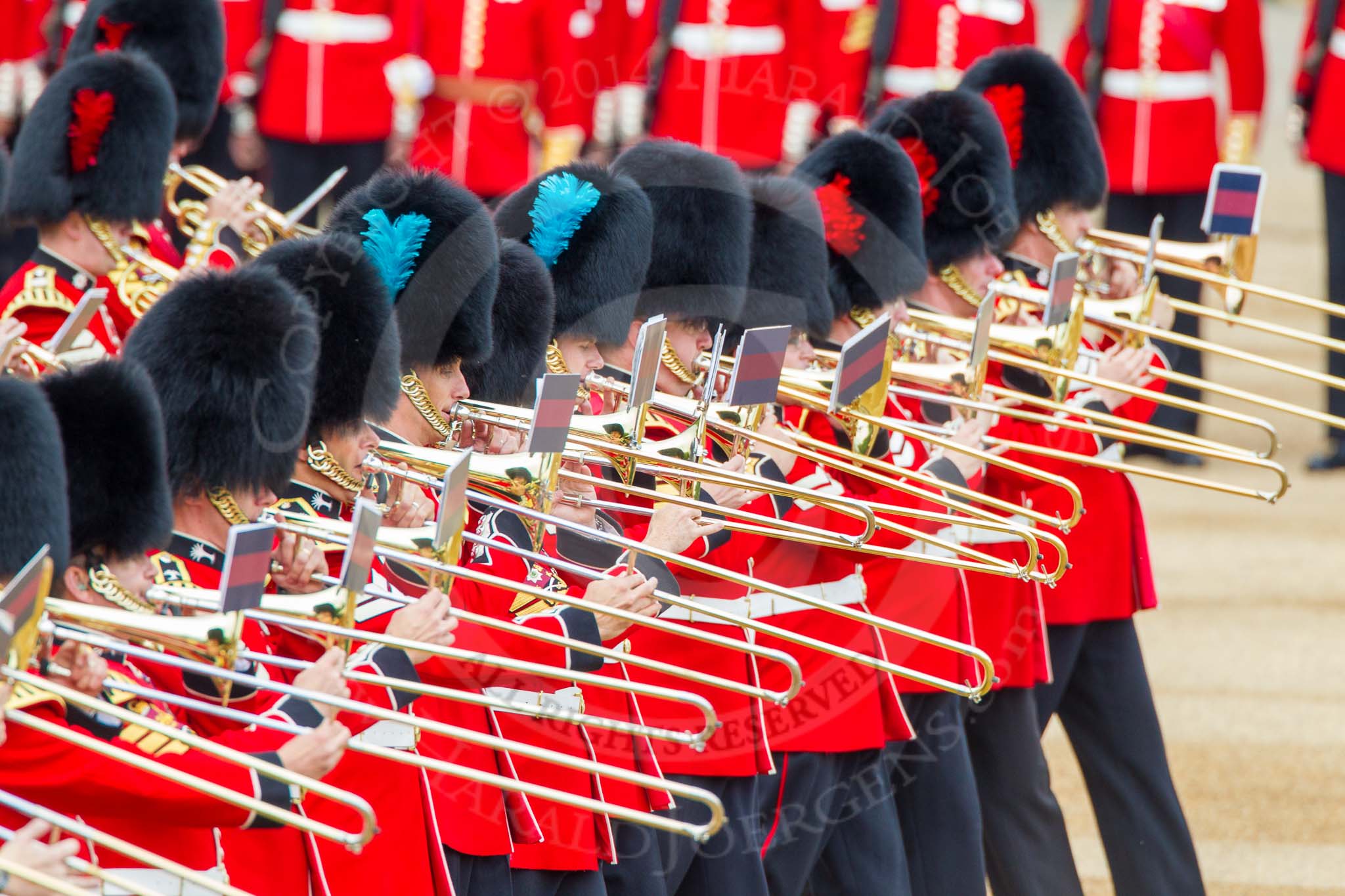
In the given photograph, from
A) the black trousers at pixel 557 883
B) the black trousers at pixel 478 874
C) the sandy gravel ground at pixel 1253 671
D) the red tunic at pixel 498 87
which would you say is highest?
the red tunic at pixel 498 87

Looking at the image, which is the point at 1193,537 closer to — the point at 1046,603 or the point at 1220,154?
the point at 1220,154

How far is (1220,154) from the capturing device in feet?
25.0

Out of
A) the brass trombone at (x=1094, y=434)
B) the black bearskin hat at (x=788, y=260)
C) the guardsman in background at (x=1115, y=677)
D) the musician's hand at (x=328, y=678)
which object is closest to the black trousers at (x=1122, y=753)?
the guardsman in background at (x=1115, y=677)

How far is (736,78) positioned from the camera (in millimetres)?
7844

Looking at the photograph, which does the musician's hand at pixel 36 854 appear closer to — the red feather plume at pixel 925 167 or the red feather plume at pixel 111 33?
the red feather plume at pixel 925 167

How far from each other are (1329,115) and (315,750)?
229 inches

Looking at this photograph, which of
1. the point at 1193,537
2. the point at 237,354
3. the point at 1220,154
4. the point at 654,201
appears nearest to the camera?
the point at 237,354

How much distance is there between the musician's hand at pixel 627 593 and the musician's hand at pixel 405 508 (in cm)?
23

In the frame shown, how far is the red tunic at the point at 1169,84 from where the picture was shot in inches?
287

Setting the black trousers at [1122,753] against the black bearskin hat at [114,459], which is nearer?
the black bearskin hat at [114,459]

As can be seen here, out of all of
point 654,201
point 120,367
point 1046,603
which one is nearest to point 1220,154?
point 1046,603

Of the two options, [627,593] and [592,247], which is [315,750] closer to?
[627,593]

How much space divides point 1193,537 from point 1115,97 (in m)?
1.50

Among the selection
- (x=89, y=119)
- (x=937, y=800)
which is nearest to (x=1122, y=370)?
(x=937, y=800)
